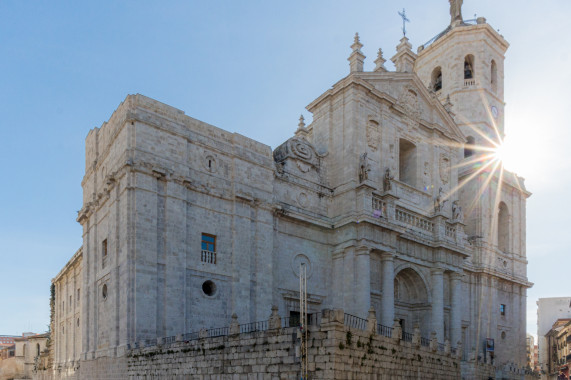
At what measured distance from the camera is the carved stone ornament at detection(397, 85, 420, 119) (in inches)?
1172

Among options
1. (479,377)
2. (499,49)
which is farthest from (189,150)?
(499,49)

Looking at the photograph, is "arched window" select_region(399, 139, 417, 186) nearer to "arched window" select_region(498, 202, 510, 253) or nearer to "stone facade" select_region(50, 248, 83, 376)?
"arched window" select_region(498, 202, 510, 253)

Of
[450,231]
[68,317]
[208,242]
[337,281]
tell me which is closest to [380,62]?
[450,231]

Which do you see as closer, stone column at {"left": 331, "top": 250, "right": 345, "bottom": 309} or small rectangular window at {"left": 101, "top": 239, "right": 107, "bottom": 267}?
small rectangular window at {"left": 101, "top": 239, "right": 107, "bottom": 267}

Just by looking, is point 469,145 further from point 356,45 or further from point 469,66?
point 356,45

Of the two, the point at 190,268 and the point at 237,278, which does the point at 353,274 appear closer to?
the point at 237,278

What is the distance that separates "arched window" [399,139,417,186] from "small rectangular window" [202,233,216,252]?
44.1 feet

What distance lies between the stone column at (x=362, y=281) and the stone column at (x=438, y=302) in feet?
18.2

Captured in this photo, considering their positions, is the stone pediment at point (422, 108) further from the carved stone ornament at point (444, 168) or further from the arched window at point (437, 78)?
the arched window at point (437, 78)

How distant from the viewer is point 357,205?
83.7 feet

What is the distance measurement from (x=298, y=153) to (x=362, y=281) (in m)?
6.84

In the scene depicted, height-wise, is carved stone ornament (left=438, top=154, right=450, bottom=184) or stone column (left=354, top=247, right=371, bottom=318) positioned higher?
carved stone ornament (left=438, top=154, right=450, bottom=184)

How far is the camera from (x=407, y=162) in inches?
1217

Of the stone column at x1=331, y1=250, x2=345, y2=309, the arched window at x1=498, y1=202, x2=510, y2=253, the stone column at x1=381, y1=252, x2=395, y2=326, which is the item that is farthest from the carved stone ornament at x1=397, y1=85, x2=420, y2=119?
the arched window at x1=498, y1=202, x2=510, y2=253
